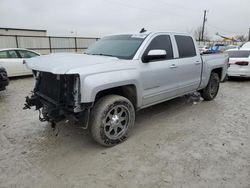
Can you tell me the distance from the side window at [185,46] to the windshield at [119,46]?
1.06 m

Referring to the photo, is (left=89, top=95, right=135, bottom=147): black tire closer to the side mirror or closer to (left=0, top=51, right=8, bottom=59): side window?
the side mirror


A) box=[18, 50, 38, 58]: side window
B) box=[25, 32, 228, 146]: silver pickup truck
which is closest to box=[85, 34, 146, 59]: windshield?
box=[25, 32, 228, 146]: silver pickup truck

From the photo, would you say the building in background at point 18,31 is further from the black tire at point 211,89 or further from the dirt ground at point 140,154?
the black tire at point 211,89

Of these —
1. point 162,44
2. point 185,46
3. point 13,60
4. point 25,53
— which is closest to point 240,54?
point 185,46

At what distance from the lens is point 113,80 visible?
329 centimetres

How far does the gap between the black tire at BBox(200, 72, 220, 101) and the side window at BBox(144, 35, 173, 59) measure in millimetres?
2190

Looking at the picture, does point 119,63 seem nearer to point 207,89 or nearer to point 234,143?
point 234,143

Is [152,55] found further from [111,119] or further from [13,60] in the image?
[13,60]

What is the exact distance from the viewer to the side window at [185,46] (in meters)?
4.77

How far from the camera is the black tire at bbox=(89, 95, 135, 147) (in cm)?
330

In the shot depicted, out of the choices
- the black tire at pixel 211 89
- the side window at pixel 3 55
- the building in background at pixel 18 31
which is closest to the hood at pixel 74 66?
the black tire at pixel 211 89

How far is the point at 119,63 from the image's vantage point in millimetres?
3510

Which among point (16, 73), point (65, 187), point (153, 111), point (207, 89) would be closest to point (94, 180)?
point (65, 187)

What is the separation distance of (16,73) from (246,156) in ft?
31.7
